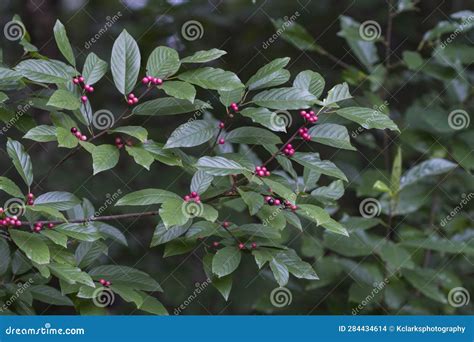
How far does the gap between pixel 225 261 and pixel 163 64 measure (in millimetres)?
493

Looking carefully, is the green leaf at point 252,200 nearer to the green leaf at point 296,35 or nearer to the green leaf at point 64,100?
the green leaf at point 64,100

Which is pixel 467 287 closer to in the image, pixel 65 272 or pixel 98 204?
pixel 98 204

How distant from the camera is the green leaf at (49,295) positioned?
1833mm

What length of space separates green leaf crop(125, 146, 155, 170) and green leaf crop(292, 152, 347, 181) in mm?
359

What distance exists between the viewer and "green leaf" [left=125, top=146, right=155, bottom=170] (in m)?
1.58

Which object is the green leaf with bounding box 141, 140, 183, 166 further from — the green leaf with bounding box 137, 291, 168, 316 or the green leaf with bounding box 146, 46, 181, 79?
the green leaf with bounding box 137, 291, 168, 316

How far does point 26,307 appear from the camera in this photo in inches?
73.0

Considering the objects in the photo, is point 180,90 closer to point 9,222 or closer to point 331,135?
point 331,135

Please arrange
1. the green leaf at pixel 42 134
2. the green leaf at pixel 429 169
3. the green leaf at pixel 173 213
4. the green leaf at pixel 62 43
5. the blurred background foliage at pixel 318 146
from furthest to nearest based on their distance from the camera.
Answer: the blurred background foliage at pixel 318 146 → the green leaf at pixel 429 169 → the green leaf at pixel 62 43 → the green leaf at pixel 42 134 → the green leaf at pixel 173 213

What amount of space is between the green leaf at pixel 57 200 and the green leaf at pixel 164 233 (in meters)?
0.22

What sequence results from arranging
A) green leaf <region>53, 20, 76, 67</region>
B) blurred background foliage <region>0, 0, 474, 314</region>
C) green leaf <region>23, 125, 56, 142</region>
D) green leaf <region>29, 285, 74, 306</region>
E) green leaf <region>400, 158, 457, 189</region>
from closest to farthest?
green leaf <region>23, 125, 56, 142</region> → green leaf <region>53, 20, 76, 67</region> → green leaf <region>29, 285, 74, 306</region> → green leaf <region>400, 158, 457, 189</region> → blurred background foliage <region>0, 0, 474, 314</region>

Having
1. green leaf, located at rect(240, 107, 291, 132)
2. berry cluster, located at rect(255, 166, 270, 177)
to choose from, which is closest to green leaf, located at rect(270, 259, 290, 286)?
berry cluster, located at rect(255, 166, 270, 177)

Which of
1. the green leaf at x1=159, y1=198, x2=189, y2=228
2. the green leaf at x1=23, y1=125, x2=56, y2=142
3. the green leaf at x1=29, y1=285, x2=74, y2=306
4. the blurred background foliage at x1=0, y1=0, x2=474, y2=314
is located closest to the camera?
the green leaf at x1=159, y1=198, x2=189, y2=228

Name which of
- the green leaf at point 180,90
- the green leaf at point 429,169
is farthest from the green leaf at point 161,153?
the green leaf at point 429,169
